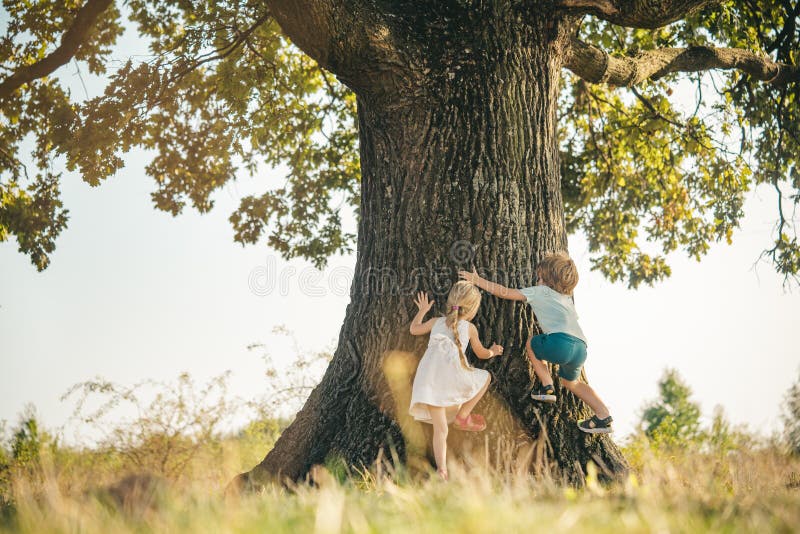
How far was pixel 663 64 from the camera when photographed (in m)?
9.10

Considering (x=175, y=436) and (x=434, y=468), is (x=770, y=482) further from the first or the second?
(x=175, y=436)

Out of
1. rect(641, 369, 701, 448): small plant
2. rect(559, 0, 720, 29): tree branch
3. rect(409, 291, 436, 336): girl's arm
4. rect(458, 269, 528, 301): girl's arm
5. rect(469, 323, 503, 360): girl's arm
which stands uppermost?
rect(559, 0, 720, 29): tree branch

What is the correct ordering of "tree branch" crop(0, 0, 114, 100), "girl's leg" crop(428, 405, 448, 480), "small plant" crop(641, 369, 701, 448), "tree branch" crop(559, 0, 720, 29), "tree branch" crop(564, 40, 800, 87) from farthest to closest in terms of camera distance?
"small plant" crop(641, 369, 701, 448) → "tree branch" crop(564, 40, 800, 87) → "tree branch" crop(0, 0, 114, 100) → "tree branch" crop(559, 0, 720, 29) → "girl's leg" crop(428, 405, 448, 480)

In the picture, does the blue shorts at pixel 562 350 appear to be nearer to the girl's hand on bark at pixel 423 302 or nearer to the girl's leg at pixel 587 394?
the girl's leg at pixel 587 394

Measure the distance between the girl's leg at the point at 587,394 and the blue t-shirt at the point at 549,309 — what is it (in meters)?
0.44

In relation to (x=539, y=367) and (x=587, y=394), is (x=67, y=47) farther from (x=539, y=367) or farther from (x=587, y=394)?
(x=587, y=394)

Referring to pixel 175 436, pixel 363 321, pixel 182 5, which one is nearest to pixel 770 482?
pixel 363 321

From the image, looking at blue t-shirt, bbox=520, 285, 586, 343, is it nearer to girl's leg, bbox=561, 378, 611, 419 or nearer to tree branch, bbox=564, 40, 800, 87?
girl's leg, bbox=561, 378, 611, 419

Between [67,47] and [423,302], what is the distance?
4.64 meters

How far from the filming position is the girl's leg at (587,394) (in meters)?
6.13

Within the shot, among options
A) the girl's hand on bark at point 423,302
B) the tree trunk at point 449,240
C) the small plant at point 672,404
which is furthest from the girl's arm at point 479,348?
the small plant at point 672,404

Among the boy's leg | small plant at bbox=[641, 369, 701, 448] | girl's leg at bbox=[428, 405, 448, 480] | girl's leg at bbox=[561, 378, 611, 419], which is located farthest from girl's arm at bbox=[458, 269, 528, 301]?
small plant at bbox=[641, 369, 701, 448]

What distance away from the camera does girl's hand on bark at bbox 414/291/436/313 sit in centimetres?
611

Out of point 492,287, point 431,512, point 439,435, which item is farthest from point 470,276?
point 431,512
